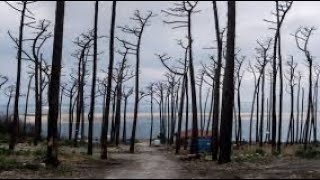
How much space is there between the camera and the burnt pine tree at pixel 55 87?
21.5 meters

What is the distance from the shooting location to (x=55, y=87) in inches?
847

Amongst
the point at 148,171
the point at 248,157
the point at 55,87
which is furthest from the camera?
the point at 248,157

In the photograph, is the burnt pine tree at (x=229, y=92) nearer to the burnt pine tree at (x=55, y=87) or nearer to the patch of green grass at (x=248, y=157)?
the patch of green grass at (x=248, y=157)

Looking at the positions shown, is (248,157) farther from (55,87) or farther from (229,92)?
(55,87)

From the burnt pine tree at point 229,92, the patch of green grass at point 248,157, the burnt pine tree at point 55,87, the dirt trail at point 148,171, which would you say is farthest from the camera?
the patch of green grass at point 248,157

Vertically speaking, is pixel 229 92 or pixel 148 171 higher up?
pixel 229 92

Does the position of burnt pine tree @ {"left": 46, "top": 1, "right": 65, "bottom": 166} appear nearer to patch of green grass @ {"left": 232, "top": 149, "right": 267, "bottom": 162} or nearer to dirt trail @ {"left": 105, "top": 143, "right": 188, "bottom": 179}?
dirt trail @ {"left": 105, "top": 143, "right": 188, "bottom": 179}

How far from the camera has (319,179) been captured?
51.4 feet

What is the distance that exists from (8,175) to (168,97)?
64564 millimetres

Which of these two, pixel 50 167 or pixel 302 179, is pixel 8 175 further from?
pixel 302 179

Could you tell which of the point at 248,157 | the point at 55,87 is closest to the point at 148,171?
the point at 55,87

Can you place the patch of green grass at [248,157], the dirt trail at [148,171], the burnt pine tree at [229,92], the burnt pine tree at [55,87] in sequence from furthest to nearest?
1. the patch of green grass at [248,157]
2. the burnt pine tree at [229,92]
3. the burnt pine tree at [55,87]
4. the dirt trail at [148,171]

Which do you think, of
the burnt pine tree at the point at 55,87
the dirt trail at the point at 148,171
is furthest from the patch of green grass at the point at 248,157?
the burnt pine tree at the point at 55,87

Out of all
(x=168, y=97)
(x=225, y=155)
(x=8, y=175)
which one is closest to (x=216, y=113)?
(x=225, y=155)
